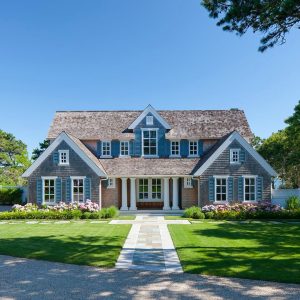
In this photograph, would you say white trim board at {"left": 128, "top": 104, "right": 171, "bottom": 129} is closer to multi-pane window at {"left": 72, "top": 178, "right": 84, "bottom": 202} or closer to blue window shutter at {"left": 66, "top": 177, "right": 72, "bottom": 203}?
multi-pane window at {"left": 72, "top": 178, "right": 84, "bottom": 202}

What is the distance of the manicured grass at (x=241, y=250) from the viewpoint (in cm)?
986

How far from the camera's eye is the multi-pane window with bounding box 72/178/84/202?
95.3ft

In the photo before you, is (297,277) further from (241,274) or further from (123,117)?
(123,117)

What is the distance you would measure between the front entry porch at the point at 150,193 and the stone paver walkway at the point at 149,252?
35.8ft

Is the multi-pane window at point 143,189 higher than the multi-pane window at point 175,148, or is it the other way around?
the multi-pane window at point 175,148

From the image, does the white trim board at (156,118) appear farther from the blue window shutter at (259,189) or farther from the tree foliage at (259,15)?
the tree foliage at (259,15)

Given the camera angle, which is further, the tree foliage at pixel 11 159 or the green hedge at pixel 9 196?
the tree foliage at pixel 11 159

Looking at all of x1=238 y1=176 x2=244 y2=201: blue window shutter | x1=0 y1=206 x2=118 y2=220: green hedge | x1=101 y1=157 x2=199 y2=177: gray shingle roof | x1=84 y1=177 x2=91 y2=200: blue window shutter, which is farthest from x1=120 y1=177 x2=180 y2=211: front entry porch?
x1=238 y1=176 x2=244 y2=201: blue window shutter

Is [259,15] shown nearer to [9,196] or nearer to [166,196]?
[166,196]

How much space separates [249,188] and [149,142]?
381 inches

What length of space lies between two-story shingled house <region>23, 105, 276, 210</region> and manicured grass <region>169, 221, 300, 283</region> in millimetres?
9101

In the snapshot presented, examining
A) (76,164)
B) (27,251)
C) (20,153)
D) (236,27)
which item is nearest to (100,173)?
(76,164)

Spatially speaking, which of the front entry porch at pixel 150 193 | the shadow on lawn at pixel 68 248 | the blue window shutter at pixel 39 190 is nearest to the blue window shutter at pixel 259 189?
the front entry porch at pixel 150 193

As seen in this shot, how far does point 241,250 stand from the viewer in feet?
42.7
